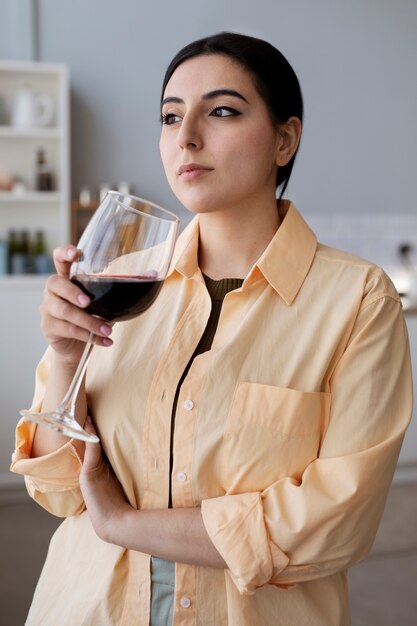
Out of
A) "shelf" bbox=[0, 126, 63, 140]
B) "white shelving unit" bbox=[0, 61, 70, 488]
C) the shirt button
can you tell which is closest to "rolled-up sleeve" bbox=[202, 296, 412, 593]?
the shirt button

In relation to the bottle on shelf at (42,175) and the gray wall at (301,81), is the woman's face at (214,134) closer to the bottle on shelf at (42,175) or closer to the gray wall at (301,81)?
the bottle on shelf at (42,175)

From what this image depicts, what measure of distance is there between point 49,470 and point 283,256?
52 cm

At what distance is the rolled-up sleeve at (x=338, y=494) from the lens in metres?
1.09

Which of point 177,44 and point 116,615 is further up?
point 177,44

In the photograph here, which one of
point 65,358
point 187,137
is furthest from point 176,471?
point 187,137

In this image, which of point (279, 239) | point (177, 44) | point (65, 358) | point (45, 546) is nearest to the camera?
point (65, 358)

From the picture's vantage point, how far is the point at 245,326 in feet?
3.91

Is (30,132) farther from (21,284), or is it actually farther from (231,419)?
(231,419)

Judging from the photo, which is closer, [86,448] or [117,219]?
[117,219]

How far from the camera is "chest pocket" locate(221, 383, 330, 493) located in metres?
1.15

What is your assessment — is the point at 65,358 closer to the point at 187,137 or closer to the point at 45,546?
the point at 187,137

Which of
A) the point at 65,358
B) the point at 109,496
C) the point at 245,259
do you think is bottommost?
the point at 109,496

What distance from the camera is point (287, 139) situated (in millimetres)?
1333

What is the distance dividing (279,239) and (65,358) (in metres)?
0.41
